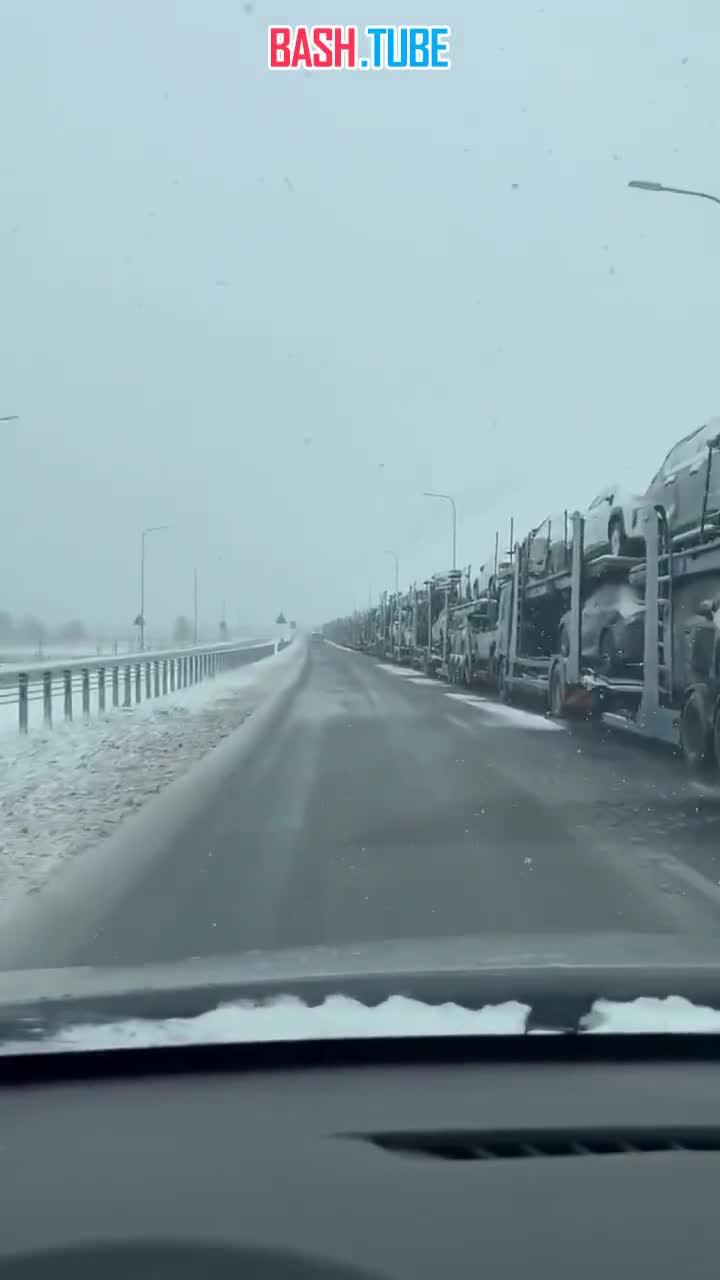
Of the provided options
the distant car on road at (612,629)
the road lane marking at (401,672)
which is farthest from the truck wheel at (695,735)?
the road lane marking at (401,672)

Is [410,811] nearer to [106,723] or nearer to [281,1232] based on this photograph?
[281,1232]

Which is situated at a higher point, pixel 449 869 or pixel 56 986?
pixel 56 986

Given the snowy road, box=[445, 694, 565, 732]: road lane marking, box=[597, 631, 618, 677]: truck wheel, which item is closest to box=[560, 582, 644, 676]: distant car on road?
box=[597, 631, 618, 677]: truck wheel

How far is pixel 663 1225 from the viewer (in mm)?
2209

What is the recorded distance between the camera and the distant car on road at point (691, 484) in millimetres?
13078

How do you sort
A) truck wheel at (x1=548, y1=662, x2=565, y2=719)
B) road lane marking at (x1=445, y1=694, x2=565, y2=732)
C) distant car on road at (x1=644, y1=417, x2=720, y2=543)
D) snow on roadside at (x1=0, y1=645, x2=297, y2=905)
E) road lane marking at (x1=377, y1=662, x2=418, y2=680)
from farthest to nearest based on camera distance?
road lane marking at (x1=377, y1=662, x2=418, y2=680)
road lane marking at (x1=445, y1=694, x2=565, y2=732)
truck wheel at (x1=548, y1=662, x2=565, y2=719)
distant car on road at (x1=644, y1=417, x2=720, y2=543)
snow on roadside at (x1=0, y1=645, x2=297, y2=905)

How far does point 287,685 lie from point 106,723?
1375cm

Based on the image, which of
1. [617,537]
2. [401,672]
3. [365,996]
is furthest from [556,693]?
[401,672]

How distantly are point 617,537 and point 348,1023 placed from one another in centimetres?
1498

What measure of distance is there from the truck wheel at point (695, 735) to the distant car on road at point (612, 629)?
297 cm

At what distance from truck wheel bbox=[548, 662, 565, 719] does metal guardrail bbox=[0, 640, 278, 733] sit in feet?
24.2

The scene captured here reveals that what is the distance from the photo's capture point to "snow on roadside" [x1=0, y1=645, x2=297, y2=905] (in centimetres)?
902

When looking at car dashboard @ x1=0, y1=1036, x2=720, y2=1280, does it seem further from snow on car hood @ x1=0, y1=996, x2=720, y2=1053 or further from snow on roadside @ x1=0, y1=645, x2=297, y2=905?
snow on roadside @ x1=0, y1=645, x2=297, y2=905

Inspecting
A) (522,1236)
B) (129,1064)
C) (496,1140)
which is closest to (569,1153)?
(496,1140)
